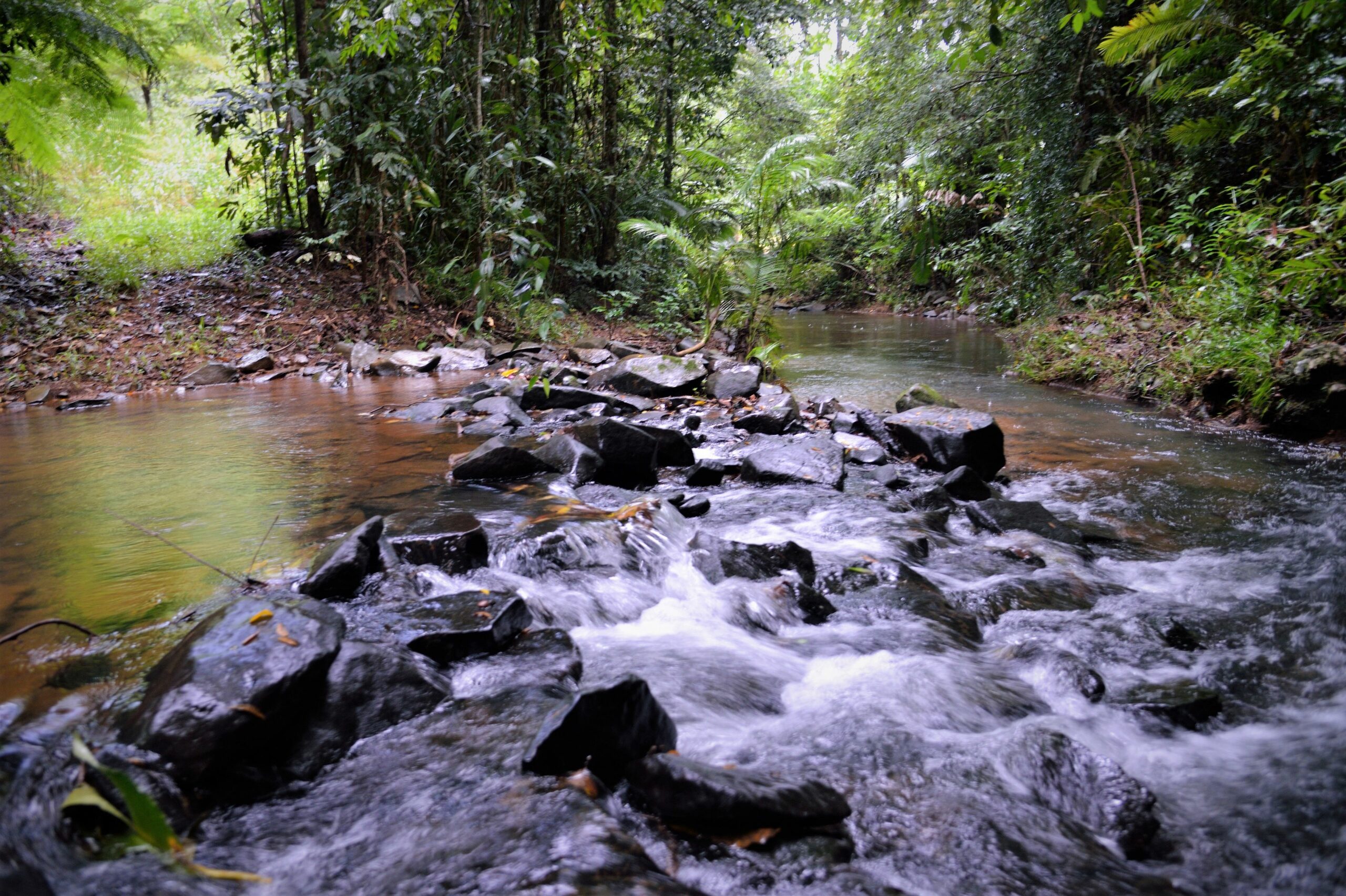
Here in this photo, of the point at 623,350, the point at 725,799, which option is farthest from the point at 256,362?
the point at 725,799

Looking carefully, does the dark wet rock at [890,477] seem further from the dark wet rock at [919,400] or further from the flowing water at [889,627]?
the dark wet rock at [919,400]

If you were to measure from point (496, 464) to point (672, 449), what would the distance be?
1149mm

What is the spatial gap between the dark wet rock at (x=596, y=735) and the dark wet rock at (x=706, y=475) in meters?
2.74

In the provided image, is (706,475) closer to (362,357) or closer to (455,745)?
(455,745)

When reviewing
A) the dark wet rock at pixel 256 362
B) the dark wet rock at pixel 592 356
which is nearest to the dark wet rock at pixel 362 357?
the dark wet rock at pixel 256 362

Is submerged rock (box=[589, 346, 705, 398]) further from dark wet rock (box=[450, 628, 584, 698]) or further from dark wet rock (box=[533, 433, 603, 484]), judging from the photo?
dark wet rock (box=[450, 628, 584, 698])

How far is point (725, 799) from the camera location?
161 centimetres

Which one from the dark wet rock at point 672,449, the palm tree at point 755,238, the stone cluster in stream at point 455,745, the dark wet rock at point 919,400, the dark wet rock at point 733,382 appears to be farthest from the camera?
the palm tree at point 755,238

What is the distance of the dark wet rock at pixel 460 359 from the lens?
345 inches

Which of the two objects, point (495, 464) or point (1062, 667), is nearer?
point (1062, 667)

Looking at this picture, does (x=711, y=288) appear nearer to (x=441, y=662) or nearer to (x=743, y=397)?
(x=743, y=397)

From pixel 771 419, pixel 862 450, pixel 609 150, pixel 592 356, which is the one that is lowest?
pixel 862 450

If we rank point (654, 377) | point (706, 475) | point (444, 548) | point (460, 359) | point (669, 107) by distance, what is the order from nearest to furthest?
point (444, 548), point (706, 475), point (654, 377), point (460, 359), point (669, 107)

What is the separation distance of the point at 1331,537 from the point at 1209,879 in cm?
276
